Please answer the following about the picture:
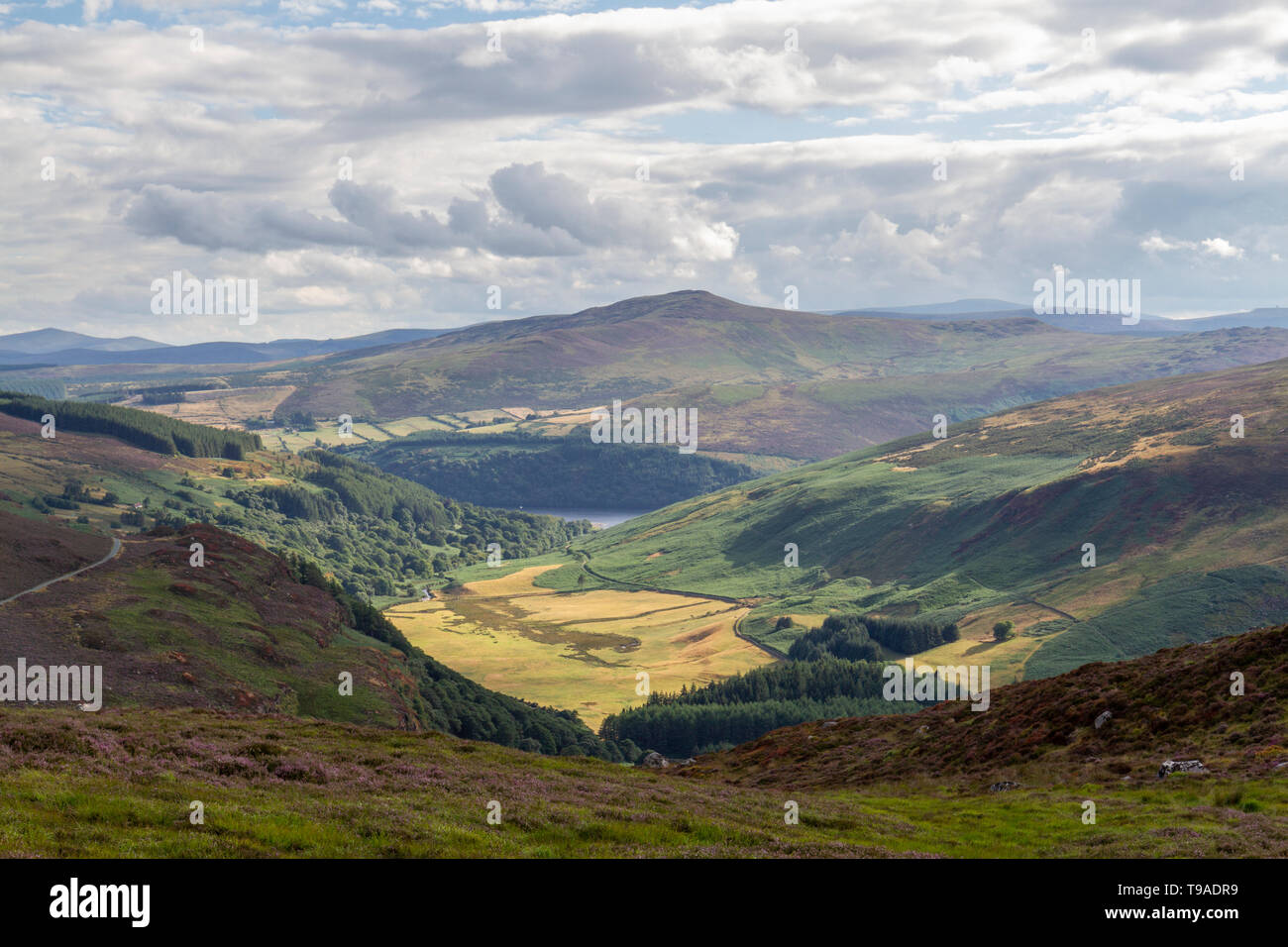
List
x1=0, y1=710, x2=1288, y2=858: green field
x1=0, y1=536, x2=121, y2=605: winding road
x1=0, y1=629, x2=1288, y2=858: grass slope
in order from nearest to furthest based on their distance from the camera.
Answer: x1=0, y1=710, x2=1288, y2=858: green field, x1=0, y1=629, x2=1288, y2=858: grass slope, x1=0, y1=536, x2=121, y2=605: winding road

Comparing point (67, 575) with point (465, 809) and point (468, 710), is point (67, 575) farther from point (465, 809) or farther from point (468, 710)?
point (465, 809)

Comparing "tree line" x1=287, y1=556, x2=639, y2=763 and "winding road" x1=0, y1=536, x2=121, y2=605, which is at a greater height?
"winding road" x1=0, y1=536, x2=121, y2=605

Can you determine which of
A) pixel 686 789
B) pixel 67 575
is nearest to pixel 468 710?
pixel 67 575

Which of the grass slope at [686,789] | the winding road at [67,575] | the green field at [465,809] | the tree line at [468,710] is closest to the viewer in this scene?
the green field at [465,809]

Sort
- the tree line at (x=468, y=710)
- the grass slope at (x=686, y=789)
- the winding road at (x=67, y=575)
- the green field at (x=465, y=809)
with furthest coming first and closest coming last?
1. the tree line at (x=468, y=710)
2. the winding road at (x=67, y=575)
3. the grass slope at (x=686, y=789)
4. the green field at (x=465, y=809)

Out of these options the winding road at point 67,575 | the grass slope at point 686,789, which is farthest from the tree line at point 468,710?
the grass slope at point 686,789

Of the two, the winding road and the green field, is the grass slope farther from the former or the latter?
the winding road

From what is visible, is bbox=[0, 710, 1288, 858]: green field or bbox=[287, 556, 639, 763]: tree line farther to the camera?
bbox=[287, 556, 639, 763]: tree line

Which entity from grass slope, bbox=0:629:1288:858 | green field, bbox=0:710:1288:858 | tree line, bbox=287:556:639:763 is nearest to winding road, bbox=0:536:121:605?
tree line, bbox=287:556:639:763

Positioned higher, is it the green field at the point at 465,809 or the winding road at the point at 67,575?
the winding road at the point at 67,575

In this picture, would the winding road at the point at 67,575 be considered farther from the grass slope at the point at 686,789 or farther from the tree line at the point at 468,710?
the grass slope at the point at 686,789

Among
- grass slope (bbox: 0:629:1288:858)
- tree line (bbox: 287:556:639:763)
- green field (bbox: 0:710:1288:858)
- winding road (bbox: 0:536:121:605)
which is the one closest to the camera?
green field (bbox: 0:710:1288:858)
